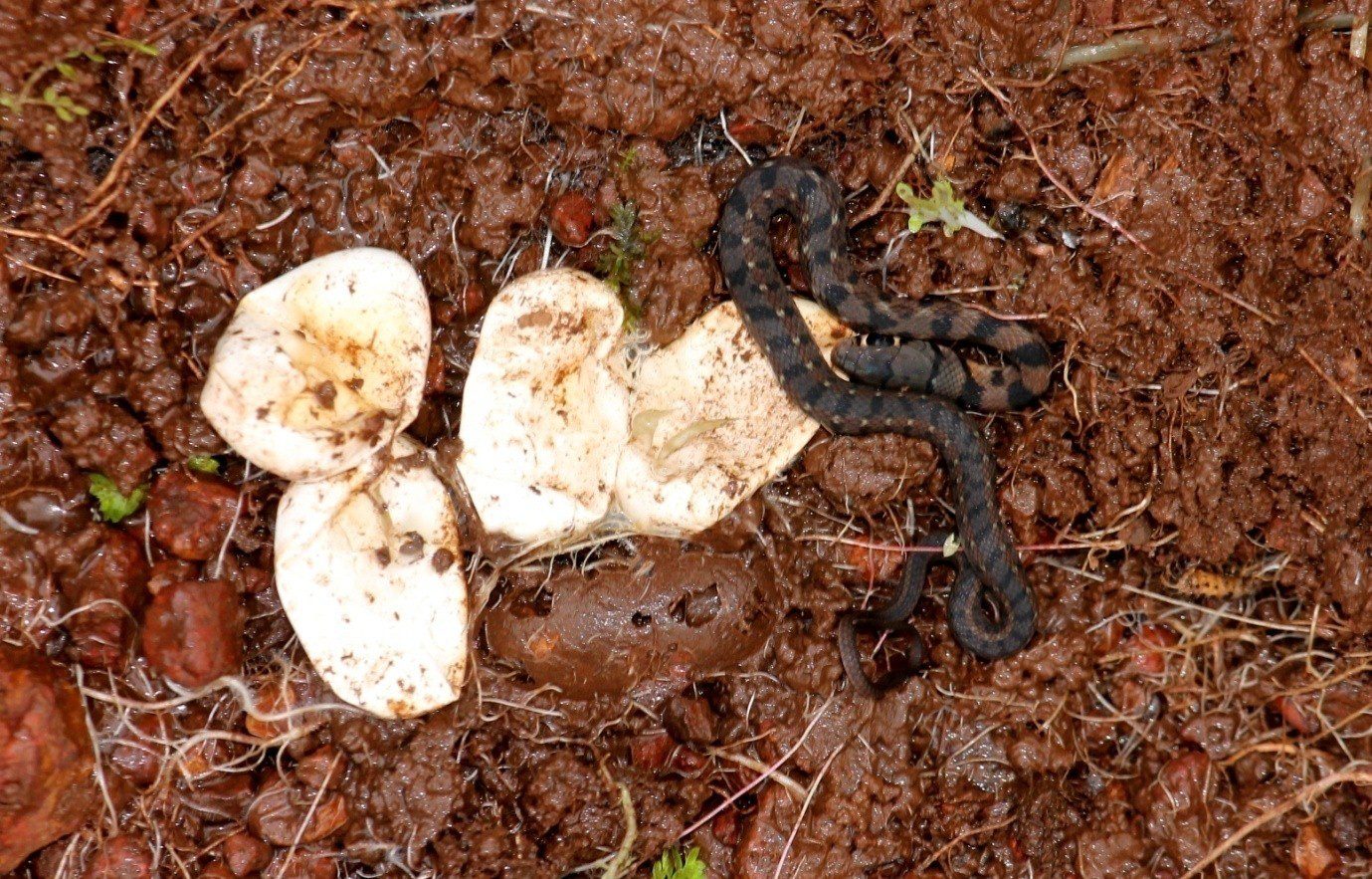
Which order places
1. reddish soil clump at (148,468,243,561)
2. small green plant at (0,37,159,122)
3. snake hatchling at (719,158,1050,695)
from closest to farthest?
small green plant at (0,37,159,122) < reddish soil clump at (148,468,243,561) < snake hatchling at (719,158,1050,695)

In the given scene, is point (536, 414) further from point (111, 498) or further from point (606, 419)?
point (111, 498)

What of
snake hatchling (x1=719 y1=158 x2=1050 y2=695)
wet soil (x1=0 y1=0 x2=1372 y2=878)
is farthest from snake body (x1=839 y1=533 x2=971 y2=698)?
wet soil (x1=0 y1=0 x2=1372 y2=878)

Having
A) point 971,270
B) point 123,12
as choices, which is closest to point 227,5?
point 123,12

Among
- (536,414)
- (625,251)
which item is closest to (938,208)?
(625,251)

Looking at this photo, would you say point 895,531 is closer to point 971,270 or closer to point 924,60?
point 971,270

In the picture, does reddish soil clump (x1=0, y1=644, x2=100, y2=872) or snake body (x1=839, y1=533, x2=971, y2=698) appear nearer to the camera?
reddish soil clump (x1=0, y1=644, x2=100, y2=872)

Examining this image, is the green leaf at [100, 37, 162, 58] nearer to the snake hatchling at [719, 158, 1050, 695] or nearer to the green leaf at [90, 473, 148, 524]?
the green leaf at [90, 473, 148, 524]

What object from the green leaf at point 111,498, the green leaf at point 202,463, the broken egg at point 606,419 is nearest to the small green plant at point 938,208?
the broken egg at point 606,419

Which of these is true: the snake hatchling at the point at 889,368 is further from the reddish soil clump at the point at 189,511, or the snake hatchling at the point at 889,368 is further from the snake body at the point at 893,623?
the reddish soil clump at the point at 189,511

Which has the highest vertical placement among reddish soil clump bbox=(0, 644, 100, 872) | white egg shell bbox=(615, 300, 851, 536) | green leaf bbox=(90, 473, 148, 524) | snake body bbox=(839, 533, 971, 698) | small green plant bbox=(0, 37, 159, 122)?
small green plant bbox=(0, 37, 159, 122)
